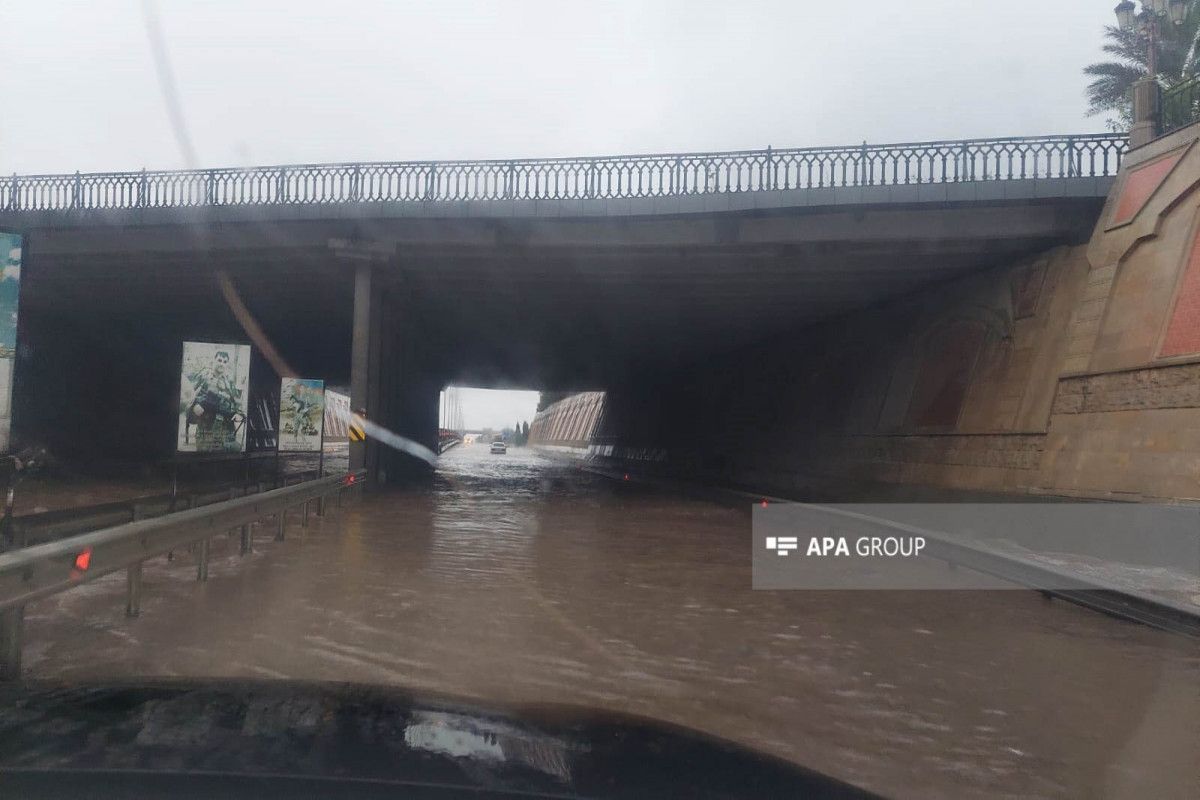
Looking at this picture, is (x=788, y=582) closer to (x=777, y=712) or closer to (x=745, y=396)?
(x=777, y=712)

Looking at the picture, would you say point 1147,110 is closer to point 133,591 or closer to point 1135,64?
point 133,591

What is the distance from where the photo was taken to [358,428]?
2614 cm

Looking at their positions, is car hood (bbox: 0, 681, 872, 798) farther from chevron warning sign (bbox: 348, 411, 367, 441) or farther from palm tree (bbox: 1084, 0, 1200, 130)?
palm tree (bbox: 1084, 0, 1200, 130)

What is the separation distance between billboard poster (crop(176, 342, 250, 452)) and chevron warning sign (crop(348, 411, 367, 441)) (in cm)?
1142

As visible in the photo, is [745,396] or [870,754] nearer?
[870,754]

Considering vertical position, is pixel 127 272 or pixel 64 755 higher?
pixel 127 272

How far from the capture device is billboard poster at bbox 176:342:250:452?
14117 millimetres

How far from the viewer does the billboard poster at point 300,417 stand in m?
22.6

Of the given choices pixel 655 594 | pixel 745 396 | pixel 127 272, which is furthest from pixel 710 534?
pixel 745 396

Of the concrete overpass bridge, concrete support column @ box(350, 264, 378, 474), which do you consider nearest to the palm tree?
the concrete overpass bridge

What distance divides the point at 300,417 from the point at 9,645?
17.1m

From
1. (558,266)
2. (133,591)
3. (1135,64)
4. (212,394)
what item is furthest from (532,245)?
(1135,64)

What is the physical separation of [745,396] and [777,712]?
34.1m

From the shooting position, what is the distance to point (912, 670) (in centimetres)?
706
